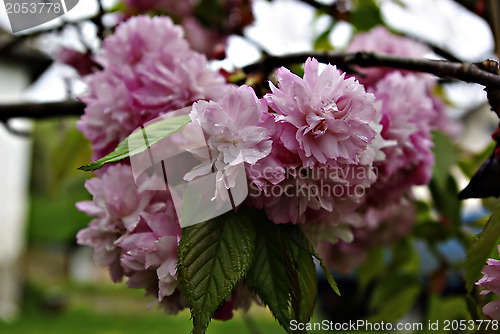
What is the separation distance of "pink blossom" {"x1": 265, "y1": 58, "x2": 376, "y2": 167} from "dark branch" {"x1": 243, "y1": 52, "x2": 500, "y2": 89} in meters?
0.09

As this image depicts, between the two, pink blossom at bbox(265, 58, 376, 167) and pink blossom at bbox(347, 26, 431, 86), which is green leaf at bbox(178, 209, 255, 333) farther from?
pink blossom at bbox(347, 26, 431, 86)

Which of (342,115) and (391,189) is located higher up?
(342,115)

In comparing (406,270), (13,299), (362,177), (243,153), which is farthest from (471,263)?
(13,299)

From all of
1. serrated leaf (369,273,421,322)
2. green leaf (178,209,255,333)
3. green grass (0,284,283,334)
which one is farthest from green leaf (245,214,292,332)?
green grass (0,284,283,334)

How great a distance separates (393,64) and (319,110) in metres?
0.16

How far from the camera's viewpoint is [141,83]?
44 cm

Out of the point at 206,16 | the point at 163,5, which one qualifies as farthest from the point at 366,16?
the point at 163,5

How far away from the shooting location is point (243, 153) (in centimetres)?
30

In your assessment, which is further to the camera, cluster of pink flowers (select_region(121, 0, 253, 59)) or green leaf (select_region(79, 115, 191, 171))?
cluster of pink flowers (select_region(121, 0, 253, 59))

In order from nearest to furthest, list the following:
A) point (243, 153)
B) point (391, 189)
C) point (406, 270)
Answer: point (243, 153), point (391, 189), point (406, 270)

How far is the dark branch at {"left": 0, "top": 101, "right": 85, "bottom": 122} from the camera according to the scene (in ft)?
2.39

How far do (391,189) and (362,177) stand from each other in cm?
16

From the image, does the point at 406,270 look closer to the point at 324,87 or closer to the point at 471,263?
the point at 471,263

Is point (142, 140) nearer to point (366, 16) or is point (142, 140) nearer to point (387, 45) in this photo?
point (387, 45)
